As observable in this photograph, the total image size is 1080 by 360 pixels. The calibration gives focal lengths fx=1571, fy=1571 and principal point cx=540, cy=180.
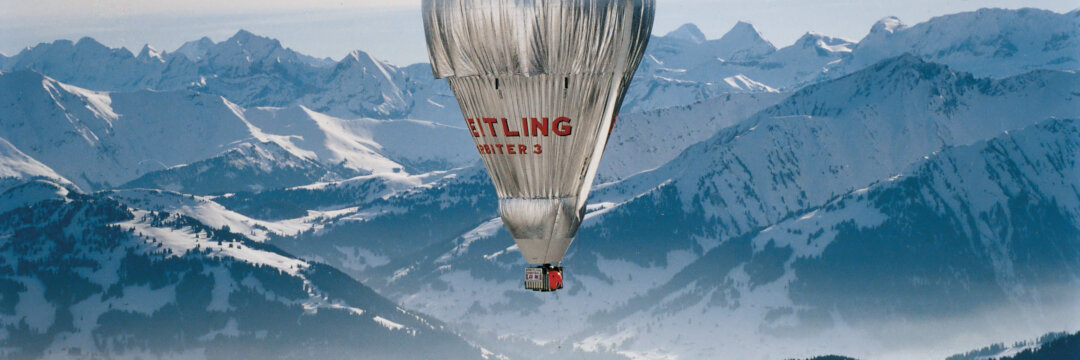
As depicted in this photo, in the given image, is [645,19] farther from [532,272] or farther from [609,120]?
[532,272]

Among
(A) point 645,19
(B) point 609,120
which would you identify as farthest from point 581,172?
(A) point 645,19

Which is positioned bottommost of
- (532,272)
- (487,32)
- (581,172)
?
(532,272)

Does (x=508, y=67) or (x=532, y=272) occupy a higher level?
(x=508, y=67)

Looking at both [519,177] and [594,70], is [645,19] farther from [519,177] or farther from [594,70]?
[519,177]

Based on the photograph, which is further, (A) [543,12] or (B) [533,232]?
(B) [533,232]

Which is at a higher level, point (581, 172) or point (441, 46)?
point (441, 46)

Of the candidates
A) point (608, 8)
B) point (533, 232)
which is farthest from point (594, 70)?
point (533, 232)
